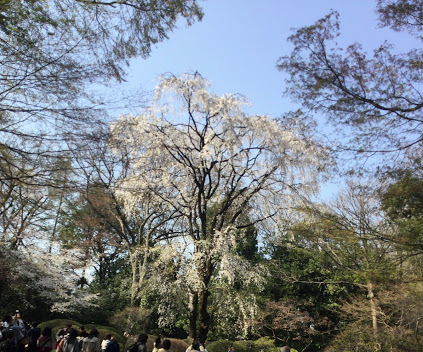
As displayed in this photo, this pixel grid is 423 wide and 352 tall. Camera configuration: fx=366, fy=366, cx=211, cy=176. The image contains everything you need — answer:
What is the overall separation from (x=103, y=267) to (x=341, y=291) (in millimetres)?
14506

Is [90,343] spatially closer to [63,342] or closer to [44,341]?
[63,342]

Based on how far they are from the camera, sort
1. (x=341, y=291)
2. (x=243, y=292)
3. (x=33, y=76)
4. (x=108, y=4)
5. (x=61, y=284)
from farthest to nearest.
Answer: (x=341, y=291)
(x=61, y=284)
(x=243, y=292)
(x=108, y=4)
(x=33, y=76)

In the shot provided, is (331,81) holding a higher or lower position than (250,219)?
higher

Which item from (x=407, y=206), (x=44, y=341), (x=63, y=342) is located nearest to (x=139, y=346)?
(x=44, y=341)

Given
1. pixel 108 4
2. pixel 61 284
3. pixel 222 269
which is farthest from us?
pixel 61 284

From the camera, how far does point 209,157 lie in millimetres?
11422

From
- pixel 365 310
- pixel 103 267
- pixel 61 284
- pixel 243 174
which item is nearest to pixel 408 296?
pixel 365 310

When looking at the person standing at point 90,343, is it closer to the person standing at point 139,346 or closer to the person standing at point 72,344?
the person standing at point 72,344

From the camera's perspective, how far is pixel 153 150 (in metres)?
11.9

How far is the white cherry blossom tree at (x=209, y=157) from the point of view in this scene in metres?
11.4

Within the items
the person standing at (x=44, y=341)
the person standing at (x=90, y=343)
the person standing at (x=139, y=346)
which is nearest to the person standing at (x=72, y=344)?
the person standing at (x=90, y=343)

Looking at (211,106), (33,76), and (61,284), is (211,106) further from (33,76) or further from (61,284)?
(61,284)

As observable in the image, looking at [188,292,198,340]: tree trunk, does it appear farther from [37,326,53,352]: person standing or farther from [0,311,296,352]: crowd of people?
[37,326,53,352]: person standing

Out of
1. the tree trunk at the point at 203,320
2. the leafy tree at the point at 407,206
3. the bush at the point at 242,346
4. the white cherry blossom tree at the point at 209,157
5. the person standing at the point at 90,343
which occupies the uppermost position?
the white cherry blossom tree at the point at 209,157
